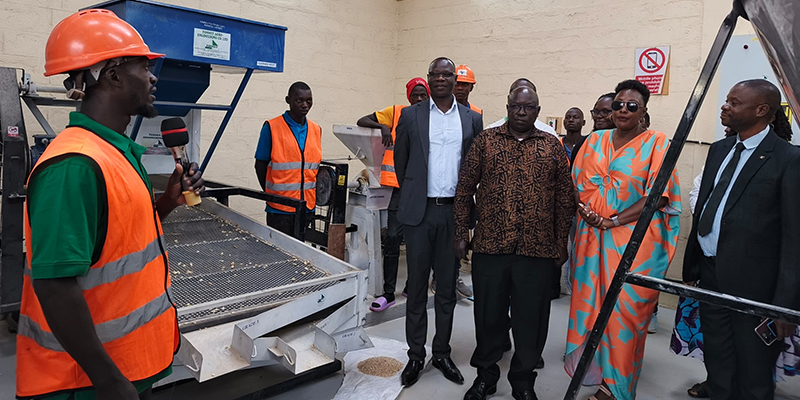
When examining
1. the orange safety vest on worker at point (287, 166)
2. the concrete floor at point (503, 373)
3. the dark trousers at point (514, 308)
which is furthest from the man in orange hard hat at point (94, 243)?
the orange safety vest on worker at point (287, 166)

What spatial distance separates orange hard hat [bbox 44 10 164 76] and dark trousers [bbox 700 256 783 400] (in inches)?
89.7

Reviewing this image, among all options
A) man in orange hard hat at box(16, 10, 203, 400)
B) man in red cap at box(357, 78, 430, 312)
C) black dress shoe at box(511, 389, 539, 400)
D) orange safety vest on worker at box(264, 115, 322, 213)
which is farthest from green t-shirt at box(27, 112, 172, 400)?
man in red cap at box(357, 78, 430, 312)

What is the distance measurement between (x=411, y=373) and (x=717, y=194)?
1595 mm

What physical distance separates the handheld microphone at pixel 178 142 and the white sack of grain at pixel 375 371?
56.5 inches

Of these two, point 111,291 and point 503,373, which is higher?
point 111,291

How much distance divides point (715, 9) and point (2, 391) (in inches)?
197

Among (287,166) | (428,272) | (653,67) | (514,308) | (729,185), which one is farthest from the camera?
(653,67)

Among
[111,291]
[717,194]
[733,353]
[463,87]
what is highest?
[463,87]

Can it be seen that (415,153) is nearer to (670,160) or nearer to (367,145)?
(367,145)

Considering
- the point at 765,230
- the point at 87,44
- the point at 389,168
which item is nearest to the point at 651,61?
the point at 389,168

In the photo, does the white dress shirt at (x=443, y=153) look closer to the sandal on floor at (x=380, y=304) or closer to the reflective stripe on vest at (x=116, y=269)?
the sandal on floor at (x=380, y=304)

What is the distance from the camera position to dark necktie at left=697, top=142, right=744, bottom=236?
7.24ft

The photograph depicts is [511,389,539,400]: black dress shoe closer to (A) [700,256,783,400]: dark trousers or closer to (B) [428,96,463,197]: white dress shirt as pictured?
(A) [700,256,783,400]: dark trousers

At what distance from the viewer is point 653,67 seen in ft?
14.4
